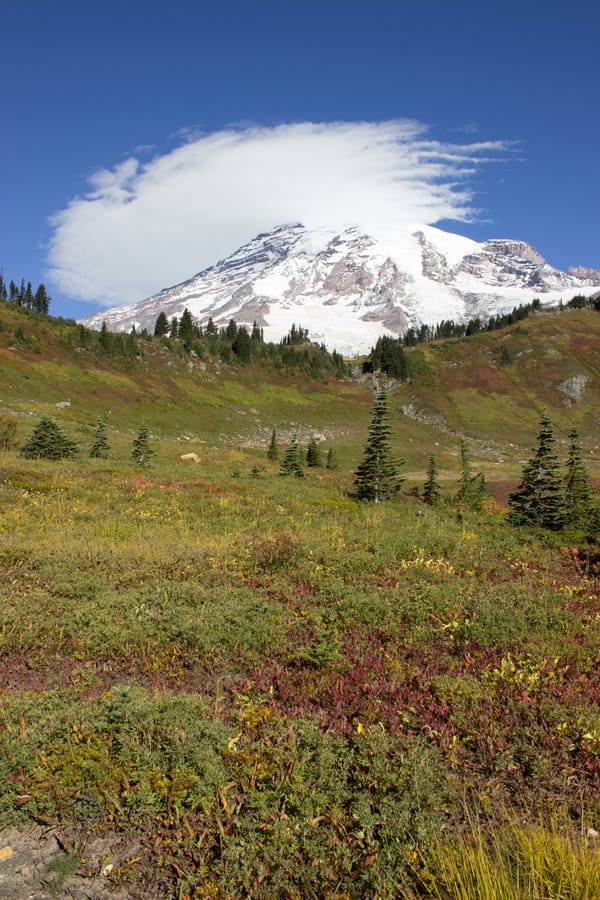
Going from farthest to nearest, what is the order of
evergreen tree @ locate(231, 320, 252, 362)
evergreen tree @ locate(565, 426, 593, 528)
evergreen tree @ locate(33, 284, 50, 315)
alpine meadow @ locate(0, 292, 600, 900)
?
1. evergreen tree @ locate(33, 284, 50, 315)
2. evergreen tree @ locate(231, 320, 252, 362)
3. evergreen tree @ locate(565, 426, 593, 528)
4. alpine meadow @ locate(0, 292, 600, 900)

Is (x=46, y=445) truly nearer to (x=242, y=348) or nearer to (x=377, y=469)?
(x=377, y=469)

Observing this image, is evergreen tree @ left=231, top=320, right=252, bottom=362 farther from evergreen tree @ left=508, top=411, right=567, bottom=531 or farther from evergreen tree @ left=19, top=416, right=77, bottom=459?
evergreen tree @ left=508, top=411, right=567, bottom=531

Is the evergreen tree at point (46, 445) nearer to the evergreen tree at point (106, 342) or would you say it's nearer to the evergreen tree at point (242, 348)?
the evergreen tree at point (106, 342)

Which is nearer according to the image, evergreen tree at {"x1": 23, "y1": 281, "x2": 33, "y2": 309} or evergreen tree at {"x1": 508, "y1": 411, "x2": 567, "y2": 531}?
evergreen tree at {"x1": 508, "y1": 411, "x2": 567, "y2": 531}

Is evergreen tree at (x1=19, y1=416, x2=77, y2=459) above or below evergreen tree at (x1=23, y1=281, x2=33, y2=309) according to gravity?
below

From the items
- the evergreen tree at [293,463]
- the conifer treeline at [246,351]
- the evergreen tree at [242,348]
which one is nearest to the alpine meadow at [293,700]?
the evergreen tree at [293,463]

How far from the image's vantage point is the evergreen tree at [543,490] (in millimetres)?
26266

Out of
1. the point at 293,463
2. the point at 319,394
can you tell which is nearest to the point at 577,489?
the point at 293,463

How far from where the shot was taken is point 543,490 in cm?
2791

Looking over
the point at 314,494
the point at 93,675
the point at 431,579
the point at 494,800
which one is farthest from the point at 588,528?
the point at 93,675

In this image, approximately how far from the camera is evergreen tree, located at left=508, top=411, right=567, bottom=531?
26.3 meters

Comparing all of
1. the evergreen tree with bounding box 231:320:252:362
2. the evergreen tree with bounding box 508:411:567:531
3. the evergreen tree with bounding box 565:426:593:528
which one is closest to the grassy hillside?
the evergreen tree with bounding box 231:320:252:362

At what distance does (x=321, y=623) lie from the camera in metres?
9.24

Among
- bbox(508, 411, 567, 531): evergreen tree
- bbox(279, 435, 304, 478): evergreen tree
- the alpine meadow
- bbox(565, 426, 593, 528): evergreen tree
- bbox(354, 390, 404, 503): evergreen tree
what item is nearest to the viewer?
the alpine meadow
